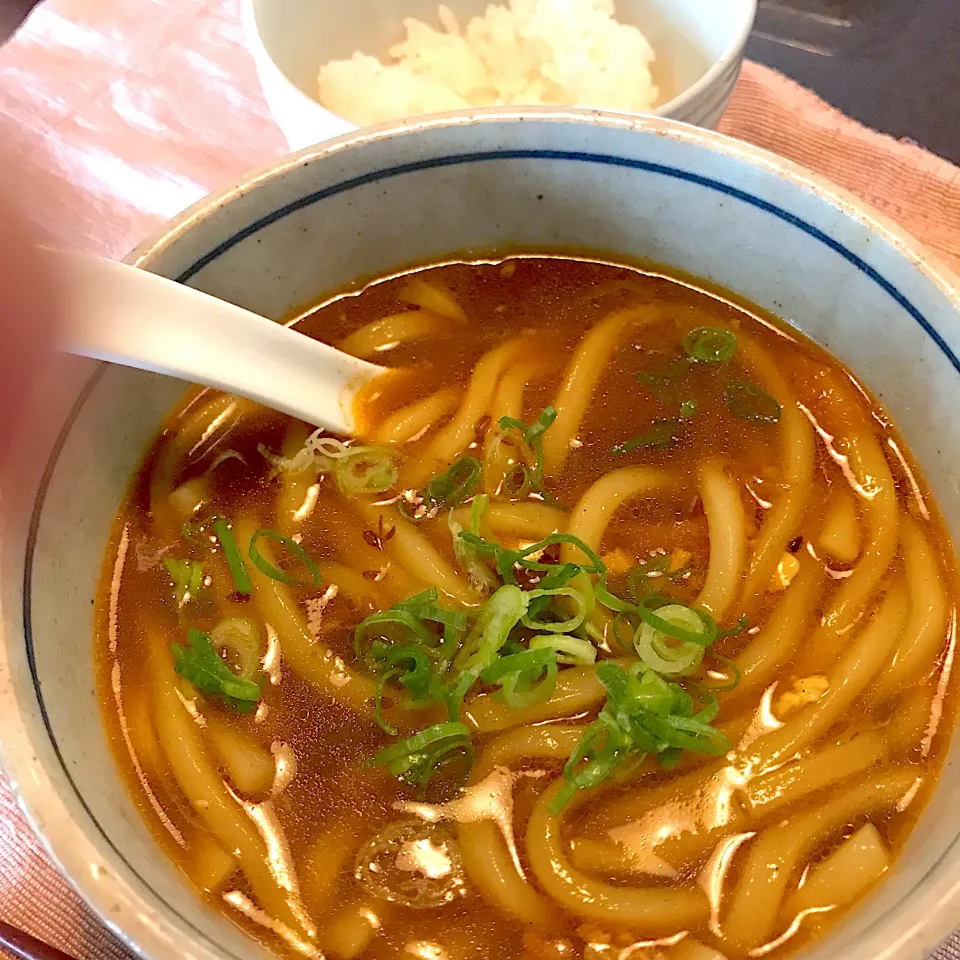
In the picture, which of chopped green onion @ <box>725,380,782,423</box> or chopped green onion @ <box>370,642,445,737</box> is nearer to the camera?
chopped green onion @ <box>370,642,445,737</box>

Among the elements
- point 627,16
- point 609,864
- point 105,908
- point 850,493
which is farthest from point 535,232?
point 105,908

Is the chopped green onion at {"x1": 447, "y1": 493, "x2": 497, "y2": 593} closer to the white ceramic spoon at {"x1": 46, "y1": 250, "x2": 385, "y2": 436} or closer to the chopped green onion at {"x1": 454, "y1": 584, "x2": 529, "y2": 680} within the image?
the chopped green onion at {"x1": 454, "y1": 584, "x2": 529, "y2": 680}

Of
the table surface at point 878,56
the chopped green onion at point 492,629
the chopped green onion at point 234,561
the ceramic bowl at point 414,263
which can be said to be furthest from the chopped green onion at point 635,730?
the table surface at point 878,56

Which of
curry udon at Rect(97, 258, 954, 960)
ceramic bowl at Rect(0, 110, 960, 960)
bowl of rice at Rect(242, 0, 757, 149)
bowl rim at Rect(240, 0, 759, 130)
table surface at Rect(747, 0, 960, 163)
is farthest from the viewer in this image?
table surface at Rect(747, 0, 960, 163)

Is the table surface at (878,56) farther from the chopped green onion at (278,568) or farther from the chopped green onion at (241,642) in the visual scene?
the chopped green onion at (241,642)

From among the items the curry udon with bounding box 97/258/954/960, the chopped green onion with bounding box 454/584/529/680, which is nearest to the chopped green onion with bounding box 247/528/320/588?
the curry udon with bounding box 97/258/954/960
